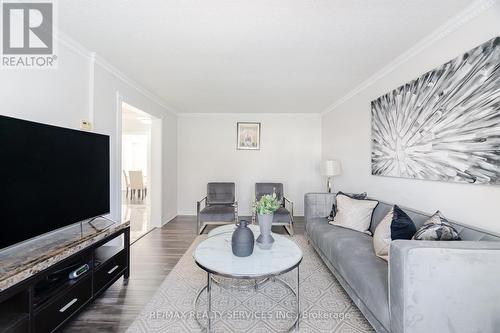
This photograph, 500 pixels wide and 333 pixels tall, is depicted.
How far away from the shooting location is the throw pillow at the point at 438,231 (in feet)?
5.02

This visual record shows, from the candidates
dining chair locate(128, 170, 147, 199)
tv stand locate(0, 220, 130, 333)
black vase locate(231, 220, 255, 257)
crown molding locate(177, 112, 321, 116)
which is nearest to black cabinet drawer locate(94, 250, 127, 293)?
tv stand locate(0, 220, 130, 333)

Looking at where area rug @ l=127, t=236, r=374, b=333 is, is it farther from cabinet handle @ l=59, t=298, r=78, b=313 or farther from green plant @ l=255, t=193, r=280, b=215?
green plant @ l=255, t=193, r=280, b=215

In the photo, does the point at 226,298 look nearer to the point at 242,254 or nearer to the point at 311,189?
the point at 242,254

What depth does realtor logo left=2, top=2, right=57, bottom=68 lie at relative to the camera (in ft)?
5.56

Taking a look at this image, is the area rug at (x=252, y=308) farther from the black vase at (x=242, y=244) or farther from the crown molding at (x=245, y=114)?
the crown molding at (x=245, y=114)

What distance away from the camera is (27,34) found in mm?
1844

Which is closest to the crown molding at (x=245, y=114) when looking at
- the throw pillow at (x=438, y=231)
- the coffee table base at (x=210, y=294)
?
the coffee table base at (x=210, y=294)

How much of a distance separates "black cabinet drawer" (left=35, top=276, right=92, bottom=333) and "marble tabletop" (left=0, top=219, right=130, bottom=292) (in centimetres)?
28

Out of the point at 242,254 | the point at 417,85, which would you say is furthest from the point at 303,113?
the point at 242,254

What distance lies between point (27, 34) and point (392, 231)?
11.4ft

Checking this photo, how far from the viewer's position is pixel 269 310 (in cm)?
195

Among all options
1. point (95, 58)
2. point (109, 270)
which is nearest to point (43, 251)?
point (109, 270)

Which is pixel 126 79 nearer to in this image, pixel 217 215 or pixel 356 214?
pixel 217 215

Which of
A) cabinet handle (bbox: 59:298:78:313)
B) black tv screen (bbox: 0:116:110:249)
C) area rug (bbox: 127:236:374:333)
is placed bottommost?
area rug (bbox: 127:236:374:333)
